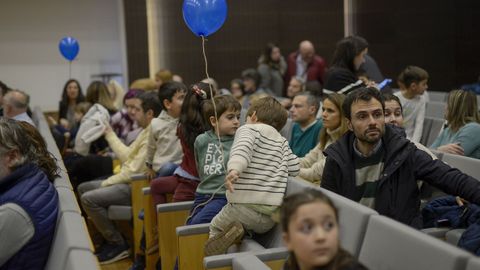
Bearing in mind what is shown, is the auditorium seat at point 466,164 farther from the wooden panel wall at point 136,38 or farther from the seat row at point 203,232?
the wooden panel wall at point 136,38

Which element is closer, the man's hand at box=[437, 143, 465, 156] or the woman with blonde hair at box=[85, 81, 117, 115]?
the man's hand at box=[437, 143, 465, 156]

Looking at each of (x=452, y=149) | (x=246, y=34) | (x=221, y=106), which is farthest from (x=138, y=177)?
(x=246, y=34)

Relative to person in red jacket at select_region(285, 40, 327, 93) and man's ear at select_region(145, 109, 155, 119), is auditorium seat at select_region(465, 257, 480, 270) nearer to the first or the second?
man's ear at select_region(145, 109, 155, 119)

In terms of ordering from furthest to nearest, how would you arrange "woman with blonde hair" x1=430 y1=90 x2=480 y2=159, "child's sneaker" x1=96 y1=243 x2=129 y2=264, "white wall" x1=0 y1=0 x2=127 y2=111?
"white wall" x1=0 y1=0 x2=127 y2=111
"child's sneaker" x1=96 y1=243 x2=129 y2=264
"woman with blonde hair" x1=430 y1=90 x2=480 y2=159

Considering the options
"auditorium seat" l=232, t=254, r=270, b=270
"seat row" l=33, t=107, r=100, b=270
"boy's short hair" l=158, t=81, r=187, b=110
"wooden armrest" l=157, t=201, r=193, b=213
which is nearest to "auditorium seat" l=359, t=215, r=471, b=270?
"auditorium seat" l=232, t=254, r=270, b=270

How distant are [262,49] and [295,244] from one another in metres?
9.21

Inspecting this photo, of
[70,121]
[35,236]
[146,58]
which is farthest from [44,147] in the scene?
[146,58]

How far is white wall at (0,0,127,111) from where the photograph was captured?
10320 mm

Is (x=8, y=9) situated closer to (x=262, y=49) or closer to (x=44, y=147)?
(x=262, y=49)

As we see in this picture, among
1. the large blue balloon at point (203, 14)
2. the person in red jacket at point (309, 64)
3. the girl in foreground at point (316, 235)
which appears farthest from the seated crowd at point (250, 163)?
the person in red jacket at point (309, 64)

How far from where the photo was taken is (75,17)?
34.5ft

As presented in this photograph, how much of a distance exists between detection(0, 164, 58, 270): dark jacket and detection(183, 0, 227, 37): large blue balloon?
176 cm

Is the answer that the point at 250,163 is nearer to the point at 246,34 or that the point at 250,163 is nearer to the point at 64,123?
the point at 64,123

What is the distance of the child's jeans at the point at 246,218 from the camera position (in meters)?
3.29
